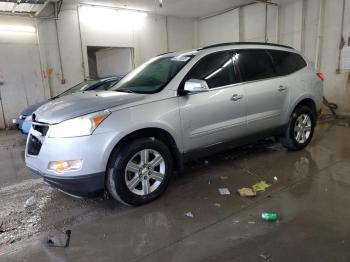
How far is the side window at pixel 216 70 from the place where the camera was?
3414 mm

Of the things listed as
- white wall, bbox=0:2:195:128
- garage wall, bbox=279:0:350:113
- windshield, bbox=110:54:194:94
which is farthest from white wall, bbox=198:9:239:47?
windshield, bbox=110:54:194:94

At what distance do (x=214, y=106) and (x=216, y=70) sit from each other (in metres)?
0.49

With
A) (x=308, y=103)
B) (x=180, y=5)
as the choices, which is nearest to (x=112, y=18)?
(x=180, y=5)

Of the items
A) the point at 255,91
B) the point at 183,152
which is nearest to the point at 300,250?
the point at 183,152

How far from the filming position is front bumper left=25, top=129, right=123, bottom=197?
2.60 metres

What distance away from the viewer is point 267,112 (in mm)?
4027

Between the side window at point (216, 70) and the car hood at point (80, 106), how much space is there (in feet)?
2.67

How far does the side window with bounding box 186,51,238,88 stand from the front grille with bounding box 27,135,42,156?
1775mm

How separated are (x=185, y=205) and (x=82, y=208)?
1144 mm

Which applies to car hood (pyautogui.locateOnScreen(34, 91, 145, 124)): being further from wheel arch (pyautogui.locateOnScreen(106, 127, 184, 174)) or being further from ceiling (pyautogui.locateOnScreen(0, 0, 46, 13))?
ceiling (pyautogui.locateOnScreen(0, 0, 46, 13))

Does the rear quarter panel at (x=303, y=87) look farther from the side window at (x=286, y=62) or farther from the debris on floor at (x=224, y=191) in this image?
the debris on floor at (x=224, y=191)

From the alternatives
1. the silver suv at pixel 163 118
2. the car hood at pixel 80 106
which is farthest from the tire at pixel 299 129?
the car hood at pixel 80 106

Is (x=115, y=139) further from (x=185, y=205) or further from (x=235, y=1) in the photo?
(x=235, y=1)

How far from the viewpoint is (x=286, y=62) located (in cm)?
438
